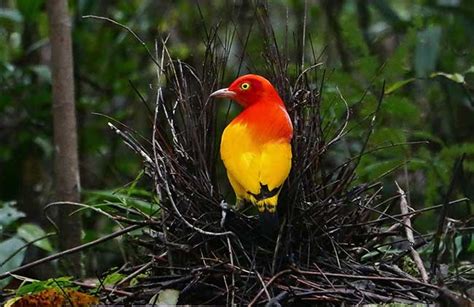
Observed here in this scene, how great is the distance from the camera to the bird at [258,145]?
7.64ft

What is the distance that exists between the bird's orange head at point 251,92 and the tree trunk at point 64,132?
1.22 m

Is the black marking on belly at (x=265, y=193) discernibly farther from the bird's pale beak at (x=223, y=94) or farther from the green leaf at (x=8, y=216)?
the green leaf at (x=8, y=216)

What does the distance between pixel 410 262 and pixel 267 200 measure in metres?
0.69

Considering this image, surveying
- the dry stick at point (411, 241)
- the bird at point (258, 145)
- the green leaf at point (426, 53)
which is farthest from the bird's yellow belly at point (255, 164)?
the green leaf at point (426, 53)

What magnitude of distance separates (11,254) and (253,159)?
1.27 meters

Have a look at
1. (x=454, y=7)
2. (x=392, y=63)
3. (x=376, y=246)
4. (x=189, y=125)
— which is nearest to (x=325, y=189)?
(x=376, y=246)

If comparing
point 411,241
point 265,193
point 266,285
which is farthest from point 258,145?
point 411,241

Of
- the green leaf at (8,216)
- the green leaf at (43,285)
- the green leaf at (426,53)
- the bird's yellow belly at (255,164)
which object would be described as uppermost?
the bird's yellow belly at (255,164)

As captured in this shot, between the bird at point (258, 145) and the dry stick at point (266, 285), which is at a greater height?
the bird at point (258, 145)

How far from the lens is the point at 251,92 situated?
99.8 inches

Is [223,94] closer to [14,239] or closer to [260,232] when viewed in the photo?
[260,232]

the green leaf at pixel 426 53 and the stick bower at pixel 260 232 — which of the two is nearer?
the stick bower at pixel 260 232

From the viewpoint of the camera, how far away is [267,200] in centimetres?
230

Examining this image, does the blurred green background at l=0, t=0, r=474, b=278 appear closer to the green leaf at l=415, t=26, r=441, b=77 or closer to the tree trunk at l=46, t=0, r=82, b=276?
the green leaf at l=415, t=26, r=441, b=77
